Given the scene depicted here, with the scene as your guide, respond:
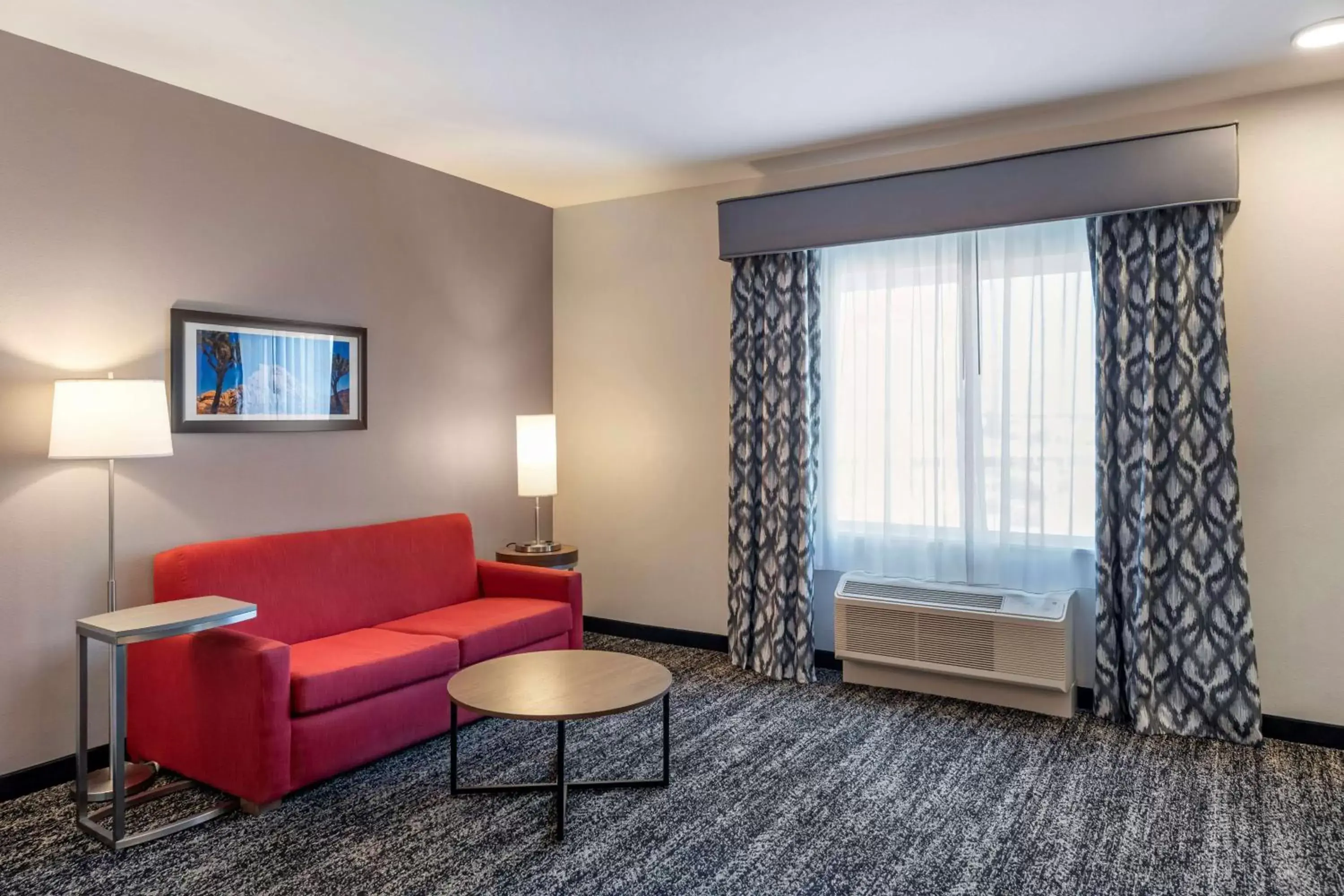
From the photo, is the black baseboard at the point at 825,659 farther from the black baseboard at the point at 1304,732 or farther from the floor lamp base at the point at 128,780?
the floor lamp base at the point at 128,780

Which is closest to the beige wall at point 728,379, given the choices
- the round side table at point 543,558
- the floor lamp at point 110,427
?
the round side table at point 543,558

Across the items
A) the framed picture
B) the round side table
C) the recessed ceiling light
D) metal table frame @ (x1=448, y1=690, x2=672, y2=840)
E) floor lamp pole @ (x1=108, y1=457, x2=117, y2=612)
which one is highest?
the recessed ceiling light

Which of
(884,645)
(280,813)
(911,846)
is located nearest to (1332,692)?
(884,645)

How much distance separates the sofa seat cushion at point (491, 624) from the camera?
3.62 meters

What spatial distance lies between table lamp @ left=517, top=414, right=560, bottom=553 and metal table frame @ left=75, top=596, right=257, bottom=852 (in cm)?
192

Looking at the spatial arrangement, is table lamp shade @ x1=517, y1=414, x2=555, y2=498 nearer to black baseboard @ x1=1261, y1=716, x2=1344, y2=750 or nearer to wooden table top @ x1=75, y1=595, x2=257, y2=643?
wooden table top @ x1=75, y1=595, x2=257, y2=643

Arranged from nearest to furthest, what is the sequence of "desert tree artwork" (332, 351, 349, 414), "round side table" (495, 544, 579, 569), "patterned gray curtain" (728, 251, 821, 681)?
1. "desert tree artwork" (332, 351, 349, 414)
2. "patterned gray curtain" (728, 251, 821, 681)
3. "round side table" (495, 544, 579, 569)

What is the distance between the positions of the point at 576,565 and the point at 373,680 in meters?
2.28

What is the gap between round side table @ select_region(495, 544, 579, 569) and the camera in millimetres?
4512

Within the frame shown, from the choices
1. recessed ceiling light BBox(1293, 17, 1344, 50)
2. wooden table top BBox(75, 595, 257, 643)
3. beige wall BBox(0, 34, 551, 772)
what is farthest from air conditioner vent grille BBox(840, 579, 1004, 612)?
wooden table top BBox(75, 595, 257, 643)

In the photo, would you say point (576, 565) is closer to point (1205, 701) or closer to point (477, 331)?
point (477, 331)

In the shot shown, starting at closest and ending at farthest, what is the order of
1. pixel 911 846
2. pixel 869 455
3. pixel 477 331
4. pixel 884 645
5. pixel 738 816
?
pixel 911 846 → pixel 738 816 → pixel 884 645 → pixel 869 455 → pixel 477 331

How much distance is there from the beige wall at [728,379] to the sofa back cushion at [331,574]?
1103mm

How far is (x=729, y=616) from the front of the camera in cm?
461
